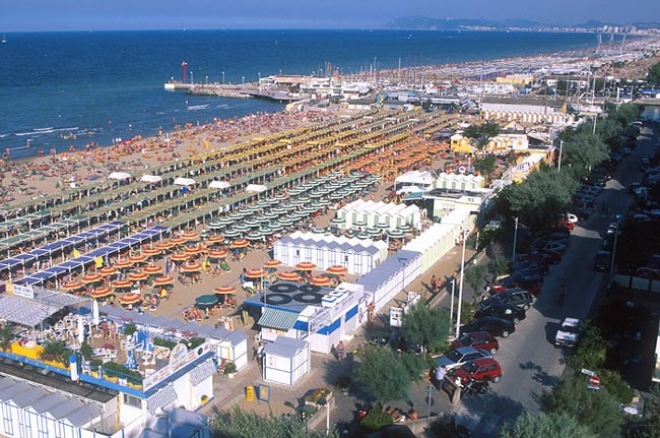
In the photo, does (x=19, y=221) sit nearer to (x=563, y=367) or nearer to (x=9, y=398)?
(x=9, y=398)

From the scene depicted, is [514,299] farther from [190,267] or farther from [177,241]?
[177,241]

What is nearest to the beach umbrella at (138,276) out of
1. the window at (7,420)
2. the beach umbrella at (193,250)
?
the beach umbrella at (193,250)

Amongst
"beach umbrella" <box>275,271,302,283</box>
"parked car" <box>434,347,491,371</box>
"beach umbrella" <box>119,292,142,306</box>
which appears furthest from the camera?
"beach umbrella" <box>275,271,302,283</box>

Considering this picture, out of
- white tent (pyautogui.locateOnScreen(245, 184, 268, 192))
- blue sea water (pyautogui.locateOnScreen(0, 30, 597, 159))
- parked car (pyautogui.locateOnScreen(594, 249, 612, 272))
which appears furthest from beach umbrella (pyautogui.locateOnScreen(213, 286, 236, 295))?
blue sea water (pyautogui.locateOnScreen(0, 30, 597, 159))

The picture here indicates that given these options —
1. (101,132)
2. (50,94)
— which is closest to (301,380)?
(101,132)

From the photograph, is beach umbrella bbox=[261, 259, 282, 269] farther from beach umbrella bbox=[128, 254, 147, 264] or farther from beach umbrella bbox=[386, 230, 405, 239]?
beach umbrella bbox=[386, 230, 405, 239]

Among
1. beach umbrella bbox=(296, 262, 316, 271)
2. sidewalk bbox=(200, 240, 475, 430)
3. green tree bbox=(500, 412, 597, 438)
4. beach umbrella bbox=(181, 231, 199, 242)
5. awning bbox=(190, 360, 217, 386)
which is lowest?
sidewalk bbox=(200, 240, 475, 430)

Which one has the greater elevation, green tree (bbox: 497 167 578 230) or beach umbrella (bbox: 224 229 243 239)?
green tree (bbox: 497 167 578 230)

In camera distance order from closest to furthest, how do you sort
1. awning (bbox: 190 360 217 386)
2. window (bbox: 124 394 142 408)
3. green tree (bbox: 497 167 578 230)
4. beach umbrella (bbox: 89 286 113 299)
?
window (bbox: 124 394 142 408)
awning (bbox: 190 360 217 386)
beach umbrella (bbox: 89 286 113 299)
green tree (bbox: 497 167 578 230)

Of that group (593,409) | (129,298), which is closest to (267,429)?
(593,409)
